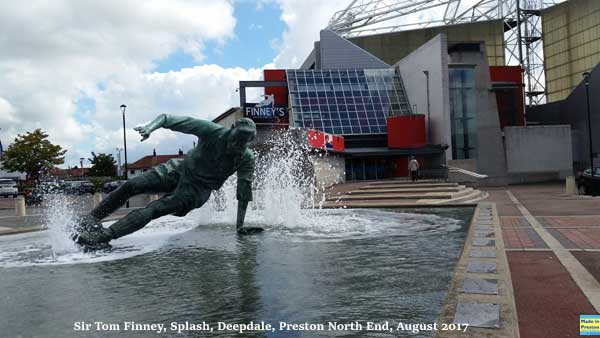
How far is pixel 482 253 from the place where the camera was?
19.4 feet

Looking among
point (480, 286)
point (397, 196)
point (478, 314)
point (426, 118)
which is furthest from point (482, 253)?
point (426, 118)

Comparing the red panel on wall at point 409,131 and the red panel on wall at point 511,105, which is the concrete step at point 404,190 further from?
the red panel on wall at point 511,105

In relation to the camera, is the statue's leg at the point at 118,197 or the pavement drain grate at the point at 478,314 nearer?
the pavement drain grate at the point at 478,314

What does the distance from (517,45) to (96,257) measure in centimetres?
6958

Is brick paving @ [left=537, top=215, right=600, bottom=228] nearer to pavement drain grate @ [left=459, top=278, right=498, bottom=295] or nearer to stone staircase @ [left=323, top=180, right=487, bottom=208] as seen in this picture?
stone staircase @ [left=323, top=180, right=487, bottom=208]

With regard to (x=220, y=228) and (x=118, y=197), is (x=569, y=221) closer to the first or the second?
(x=220, y=228)

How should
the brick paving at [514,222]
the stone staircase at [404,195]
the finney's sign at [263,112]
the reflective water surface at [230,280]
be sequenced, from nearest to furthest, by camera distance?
the reflective water surface at [230,280] < the brick paving at [514,222] < the stone staircase at [404,195] < the finney's sign at [263,112]

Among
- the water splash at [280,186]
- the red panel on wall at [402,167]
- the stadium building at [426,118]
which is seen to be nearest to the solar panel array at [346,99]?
the stadium building at [426,118]

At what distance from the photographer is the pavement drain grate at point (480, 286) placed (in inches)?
162

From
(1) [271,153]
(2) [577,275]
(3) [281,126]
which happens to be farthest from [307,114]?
(2) [577,275]

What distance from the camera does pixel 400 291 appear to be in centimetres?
464

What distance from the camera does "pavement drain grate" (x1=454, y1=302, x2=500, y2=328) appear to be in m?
3.30

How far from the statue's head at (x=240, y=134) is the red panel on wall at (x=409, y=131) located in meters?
32.6

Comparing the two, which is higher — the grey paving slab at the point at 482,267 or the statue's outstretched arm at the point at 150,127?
the statue's outstretched arm at the point at 150,127
